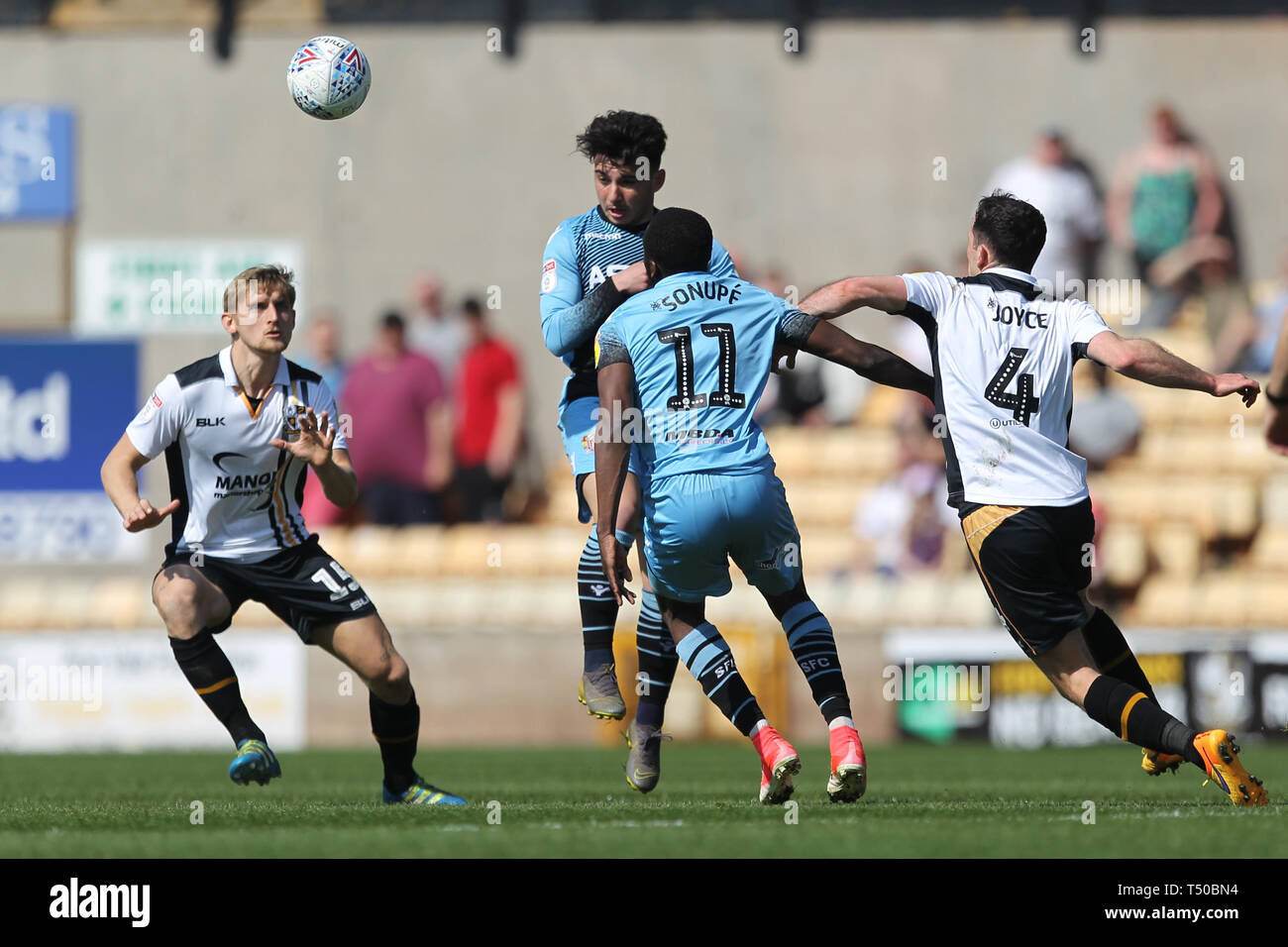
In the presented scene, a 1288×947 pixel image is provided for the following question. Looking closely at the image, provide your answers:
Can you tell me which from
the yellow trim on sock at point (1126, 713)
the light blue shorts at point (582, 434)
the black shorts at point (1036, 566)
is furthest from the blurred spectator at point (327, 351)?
the yellow trim on sock at point (1126, 713)

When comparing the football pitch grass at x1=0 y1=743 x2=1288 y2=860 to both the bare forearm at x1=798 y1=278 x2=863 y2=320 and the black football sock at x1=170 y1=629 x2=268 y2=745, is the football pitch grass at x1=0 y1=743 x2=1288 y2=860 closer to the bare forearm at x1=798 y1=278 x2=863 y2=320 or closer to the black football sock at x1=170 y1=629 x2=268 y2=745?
the black football sock at x1=170 y1=629 x2=268 y2=745

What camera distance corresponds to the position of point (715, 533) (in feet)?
23.9

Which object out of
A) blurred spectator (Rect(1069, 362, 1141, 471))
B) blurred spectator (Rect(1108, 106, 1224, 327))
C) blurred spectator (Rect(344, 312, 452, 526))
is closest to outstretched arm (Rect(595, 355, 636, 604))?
blurred spectator (Rect(1069, 362, 1141, 471))

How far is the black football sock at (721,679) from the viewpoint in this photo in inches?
293

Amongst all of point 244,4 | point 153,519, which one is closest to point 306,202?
point 244,4

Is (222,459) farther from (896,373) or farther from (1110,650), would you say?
(1110,650)

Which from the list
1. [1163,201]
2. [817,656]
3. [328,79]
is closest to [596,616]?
[817,656]

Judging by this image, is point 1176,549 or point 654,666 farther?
point 1176,549

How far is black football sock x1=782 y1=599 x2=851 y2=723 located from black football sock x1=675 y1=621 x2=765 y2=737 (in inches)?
9.4

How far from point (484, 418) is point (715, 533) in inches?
410

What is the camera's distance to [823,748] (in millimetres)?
13797

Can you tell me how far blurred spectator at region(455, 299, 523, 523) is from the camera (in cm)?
1750

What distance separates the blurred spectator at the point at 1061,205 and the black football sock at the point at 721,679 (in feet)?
36.0

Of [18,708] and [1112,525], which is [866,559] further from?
[18,708]
